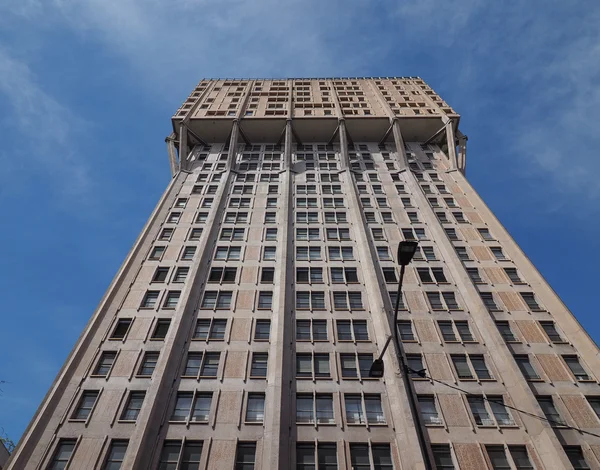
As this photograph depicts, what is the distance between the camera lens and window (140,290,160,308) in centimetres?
2832

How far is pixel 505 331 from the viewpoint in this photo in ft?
88.4

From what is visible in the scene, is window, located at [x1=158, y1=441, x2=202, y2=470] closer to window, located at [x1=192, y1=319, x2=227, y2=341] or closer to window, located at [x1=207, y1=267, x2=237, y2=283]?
window, located at [x1=192, y1=319, x2=227, y2=341]

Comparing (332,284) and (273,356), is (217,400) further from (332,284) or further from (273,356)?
(332,284)

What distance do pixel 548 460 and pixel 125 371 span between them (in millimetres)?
21667

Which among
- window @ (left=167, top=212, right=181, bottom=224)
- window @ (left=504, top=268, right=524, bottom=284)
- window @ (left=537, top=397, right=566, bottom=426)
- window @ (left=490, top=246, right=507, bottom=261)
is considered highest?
window @ (left=167, top=212, right=181, bottom=224)

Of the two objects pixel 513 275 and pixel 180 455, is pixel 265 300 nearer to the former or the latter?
pixel 180 455

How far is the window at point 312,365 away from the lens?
958 inches

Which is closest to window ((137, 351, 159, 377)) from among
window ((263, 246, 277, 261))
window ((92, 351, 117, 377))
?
window ((92, 351, 117, 377))

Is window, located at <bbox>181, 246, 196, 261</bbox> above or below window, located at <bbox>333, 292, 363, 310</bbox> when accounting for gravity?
above

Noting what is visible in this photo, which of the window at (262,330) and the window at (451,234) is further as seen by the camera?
the window at (451,234)

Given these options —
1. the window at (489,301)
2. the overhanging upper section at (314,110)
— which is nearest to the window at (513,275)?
the window at (489,301)

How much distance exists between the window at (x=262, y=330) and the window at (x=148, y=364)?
5916mm

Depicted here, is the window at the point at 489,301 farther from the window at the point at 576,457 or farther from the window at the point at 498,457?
the window at the point at 498,457

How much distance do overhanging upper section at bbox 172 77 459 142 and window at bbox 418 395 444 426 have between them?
36003 millimetres
